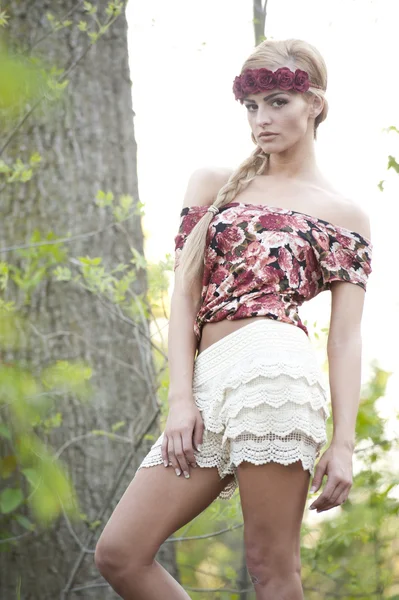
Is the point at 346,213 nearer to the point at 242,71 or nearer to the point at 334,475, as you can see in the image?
the point at 242,71

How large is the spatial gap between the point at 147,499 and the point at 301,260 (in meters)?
0.76

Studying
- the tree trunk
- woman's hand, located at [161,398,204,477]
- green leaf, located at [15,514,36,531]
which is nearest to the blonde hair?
woman's hand, located at [161,398,204,477]

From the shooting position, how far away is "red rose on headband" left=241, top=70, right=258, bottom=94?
2139mm

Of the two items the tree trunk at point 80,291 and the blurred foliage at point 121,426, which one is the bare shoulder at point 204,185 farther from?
the tree trunk at point 80,291

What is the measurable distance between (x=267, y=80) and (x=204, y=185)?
345mm

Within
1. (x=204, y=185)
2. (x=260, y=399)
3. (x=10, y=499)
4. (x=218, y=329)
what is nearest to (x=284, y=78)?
(x=204, y=185)

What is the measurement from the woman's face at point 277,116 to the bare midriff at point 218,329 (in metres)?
0.52

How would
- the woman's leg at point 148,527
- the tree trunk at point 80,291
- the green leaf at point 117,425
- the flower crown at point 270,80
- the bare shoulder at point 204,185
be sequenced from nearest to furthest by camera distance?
the woman's leg at point 148,527
the flower crown at point 270,80
the bare shoulder at point 204,185
the green leaf at point 117,425
the tree trunk at point 80,291

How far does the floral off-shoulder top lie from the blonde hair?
4 cm

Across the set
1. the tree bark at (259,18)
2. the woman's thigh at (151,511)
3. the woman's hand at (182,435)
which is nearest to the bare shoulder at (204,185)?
the woman's hand at (182,435)

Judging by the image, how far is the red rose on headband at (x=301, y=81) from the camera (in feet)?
7.02

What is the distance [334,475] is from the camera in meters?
2.03

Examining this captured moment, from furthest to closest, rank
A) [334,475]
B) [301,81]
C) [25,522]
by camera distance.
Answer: [25,522] < [301,81] < [334,475]

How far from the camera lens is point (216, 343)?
2053mm
